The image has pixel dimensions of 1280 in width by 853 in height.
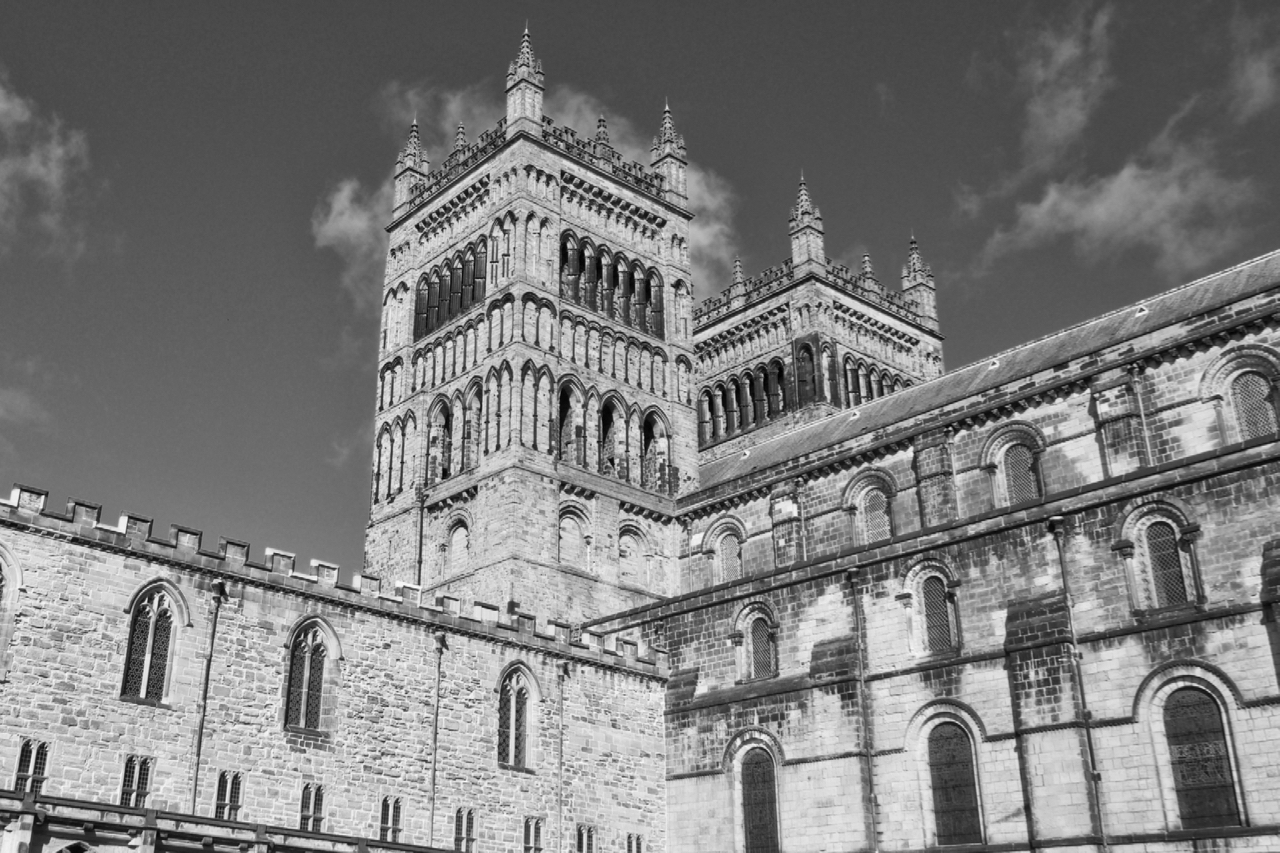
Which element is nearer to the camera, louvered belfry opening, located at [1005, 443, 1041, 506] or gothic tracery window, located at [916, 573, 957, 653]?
gothic tracery window, located at [916, 573, 957, 653]

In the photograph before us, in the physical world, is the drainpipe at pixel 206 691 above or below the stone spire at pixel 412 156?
below

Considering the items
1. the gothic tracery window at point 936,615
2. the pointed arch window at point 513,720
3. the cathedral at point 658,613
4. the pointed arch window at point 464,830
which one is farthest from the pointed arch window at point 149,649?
the gothic tracery window at point 936,615

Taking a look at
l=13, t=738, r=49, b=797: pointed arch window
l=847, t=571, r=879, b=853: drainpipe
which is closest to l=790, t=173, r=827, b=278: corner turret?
l=847, t=571, r=879, b=853: drainpipe

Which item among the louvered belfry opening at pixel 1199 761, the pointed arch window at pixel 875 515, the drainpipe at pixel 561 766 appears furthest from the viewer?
the pointed arch window at pixel 875 515

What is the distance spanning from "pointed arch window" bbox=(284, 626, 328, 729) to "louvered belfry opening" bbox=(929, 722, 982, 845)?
613 inches

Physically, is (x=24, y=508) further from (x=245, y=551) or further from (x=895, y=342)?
(x=895, y=342)

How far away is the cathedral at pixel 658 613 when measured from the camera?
28797 millimetres

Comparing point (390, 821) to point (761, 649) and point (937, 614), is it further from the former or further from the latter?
point (937, 614)

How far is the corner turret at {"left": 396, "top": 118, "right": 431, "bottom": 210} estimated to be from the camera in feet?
193

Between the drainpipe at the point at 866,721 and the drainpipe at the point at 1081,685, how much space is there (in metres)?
5.95

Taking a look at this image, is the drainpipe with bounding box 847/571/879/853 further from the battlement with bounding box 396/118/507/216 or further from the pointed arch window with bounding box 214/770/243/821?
the battlement with bounding box 396/118/507/216

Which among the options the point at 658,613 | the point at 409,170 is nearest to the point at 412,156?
the point at 409,170

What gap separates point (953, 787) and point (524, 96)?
3364cm

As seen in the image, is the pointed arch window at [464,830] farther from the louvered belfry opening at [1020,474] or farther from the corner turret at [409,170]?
the corner turret at [409,170]
